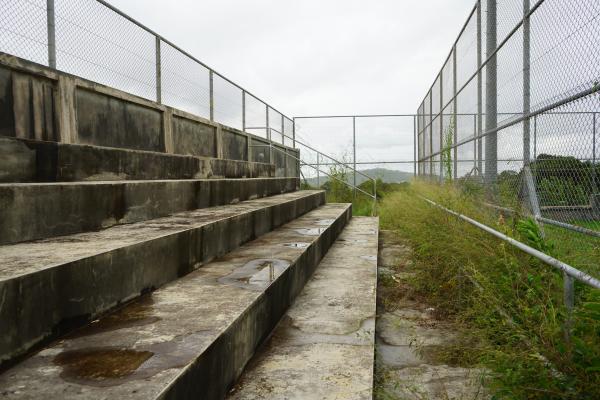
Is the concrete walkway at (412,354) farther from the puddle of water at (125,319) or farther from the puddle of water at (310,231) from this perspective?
the puddle of water at (125,319)

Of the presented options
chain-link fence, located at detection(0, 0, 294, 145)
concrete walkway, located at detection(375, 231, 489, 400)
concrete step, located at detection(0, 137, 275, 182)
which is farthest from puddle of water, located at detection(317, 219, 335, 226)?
chain-link fence, located at detection(0, 0, 294, 145)

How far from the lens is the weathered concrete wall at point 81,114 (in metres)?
2.95

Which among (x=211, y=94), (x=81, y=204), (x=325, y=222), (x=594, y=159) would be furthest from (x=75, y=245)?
(x=211, y=94)

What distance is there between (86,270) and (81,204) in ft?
2.94

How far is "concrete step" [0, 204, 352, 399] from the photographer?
1289 millimetres

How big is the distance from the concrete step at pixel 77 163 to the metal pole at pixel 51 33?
86 centimetres

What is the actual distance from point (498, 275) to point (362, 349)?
37.3 inches

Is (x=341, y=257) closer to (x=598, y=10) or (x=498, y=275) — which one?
(x=498, y=275)

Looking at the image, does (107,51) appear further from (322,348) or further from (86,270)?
(322,348)

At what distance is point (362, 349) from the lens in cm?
226

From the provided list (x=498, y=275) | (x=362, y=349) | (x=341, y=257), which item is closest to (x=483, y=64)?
(x=341, y=257)

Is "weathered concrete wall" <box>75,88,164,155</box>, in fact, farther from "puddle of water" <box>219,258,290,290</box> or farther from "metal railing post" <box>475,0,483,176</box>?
"metal railing post" <box>475,0,483,176</box>

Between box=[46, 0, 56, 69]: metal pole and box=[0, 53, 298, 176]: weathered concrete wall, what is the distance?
0.15 m

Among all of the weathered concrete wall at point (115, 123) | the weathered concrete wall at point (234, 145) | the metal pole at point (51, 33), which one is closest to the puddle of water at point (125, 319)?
the weathered concrete wall at point (115, 123)
